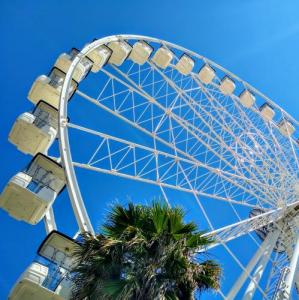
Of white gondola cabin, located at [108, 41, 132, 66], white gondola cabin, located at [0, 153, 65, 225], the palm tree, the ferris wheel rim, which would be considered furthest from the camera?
white gondola cabin, located at [108, 41, 132, 66]

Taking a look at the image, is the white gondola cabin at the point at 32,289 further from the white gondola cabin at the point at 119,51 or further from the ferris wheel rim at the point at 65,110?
the white gondola cabin at the point at 119,51

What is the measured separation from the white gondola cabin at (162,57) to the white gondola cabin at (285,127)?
535 centimetres

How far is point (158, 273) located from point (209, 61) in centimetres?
1421

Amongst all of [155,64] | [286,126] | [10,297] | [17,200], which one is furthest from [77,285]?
[286,126]

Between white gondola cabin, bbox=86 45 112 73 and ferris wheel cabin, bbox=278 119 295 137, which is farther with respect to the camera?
ferris wheel cabin, bbox=278 119 295 137

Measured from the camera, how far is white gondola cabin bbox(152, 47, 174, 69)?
Result: 1961cm

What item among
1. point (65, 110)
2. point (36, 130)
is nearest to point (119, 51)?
point (36, 130)

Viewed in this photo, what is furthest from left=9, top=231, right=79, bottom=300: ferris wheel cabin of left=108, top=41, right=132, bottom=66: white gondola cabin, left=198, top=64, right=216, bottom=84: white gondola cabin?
left=198, top=64, right=216, bottom=84: white gondola cabin

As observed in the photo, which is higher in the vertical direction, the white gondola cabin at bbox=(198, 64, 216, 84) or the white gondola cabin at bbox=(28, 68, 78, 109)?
the white gondola cabin at bbox=(198, 64, 216, 84)

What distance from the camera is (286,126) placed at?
21.9 metres

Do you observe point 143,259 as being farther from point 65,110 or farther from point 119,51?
point 119,51

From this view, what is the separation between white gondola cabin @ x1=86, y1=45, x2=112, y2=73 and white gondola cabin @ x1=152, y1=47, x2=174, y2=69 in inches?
112

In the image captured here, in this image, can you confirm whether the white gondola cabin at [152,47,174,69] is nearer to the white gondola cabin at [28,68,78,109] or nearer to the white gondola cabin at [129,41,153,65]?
the white gondola cabin at [129,41,153,65]

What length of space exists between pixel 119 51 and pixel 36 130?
564 cm
